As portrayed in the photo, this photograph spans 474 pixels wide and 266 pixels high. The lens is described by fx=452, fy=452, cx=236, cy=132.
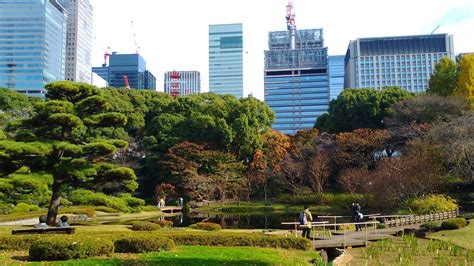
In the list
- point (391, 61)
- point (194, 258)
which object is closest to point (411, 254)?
point (194, 258)

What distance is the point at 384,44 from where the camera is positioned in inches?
5025

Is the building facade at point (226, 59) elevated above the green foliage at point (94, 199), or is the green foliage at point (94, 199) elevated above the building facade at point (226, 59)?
the building facade at point (226, 59)

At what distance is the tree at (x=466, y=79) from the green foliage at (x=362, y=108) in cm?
587

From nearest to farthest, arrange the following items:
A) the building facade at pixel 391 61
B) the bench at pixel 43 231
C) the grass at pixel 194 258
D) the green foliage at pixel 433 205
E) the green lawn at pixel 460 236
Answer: the grass at pixel 194 258
the bench at pixel 43 231
the green lawn at pixel 460 236
the green foliage at pixel 433 205
the building facade at pixel 391 61

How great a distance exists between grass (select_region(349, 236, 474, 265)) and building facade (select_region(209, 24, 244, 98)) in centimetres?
15404

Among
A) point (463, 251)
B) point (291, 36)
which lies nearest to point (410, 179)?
point (463, 251)

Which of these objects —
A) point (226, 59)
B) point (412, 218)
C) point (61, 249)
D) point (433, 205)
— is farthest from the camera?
point (226, 59)

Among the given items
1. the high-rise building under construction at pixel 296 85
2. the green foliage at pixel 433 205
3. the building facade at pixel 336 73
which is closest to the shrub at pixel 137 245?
the green foliage at pixel 433 205

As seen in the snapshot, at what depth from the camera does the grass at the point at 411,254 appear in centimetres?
1140

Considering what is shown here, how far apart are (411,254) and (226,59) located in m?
161

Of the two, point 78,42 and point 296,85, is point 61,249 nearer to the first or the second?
point 296,85

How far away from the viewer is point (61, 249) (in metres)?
9.66

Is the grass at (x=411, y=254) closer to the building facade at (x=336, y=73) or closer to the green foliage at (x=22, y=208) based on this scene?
the green foliage at (x=22, y=208)

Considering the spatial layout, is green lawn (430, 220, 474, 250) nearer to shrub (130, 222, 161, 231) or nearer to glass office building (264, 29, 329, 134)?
shrub (130, 222, 161, 231)
